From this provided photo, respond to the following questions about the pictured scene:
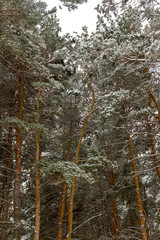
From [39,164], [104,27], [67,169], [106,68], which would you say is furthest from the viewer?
[106,68]

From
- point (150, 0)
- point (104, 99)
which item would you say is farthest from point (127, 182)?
point (150, 0)

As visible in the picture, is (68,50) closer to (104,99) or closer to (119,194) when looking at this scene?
(104,99)

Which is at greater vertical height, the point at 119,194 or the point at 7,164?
the point at 7,164

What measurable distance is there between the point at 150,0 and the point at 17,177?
244 inches

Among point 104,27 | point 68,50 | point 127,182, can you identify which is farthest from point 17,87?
point 127,182

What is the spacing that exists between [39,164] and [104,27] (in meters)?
5.09

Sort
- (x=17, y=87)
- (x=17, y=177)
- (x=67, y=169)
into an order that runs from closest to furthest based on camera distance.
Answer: (x=67, y=169)
(x=17, y=177)
(x=17, y=87)

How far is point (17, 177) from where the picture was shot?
6.14 meters

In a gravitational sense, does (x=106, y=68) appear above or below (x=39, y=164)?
above

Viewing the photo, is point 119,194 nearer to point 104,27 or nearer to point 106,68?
point 106,68

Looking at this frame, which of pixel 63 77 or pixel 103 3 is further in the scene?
pixel 63 77

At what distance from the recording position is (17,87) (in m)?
7.91

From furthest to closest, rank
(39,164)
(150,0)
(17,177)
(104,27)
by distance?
(104,27) → (17,177) → (39,164) → (150,0)

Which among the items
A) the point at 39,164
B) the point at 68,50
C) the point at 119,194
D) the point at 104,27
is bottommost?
the point at 119,194
